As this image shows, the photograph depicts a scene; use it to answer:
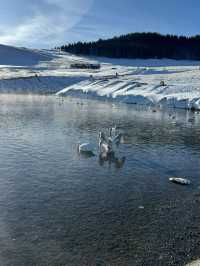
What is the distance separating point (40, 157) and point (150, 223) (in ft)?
45.4

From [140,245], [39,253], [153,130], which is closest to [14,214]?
[39,253]

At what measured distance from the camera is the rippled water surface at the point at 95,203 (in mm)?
16312

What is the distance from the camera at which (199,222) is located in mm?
19766

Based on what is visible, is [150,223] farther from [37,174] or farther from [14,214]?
[37,174]

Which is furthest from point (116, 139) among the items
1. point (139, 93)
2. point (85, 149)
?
point (139, 93)

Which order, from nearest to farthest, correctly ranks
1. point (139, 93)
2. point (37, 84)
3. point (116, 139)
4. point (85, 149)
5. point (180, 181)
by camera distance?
point (180, 181), point (85, 149), point (116, 139), point (139, 93), point (37, 84)

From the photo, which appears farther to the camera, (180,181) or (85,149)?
(85,149)

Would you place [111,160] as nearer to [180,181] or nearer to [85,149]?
[85,149]

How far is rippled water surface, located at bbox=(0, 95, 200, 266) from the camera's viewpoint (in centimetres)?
1631

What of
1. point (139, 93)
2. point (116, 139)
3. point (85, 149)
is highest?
point (139, 93)

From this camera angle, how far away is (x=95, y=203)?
848 inches

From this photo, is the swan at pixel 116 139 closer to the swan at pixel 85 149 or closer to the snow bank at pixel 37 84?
the swan at pixel 85 149

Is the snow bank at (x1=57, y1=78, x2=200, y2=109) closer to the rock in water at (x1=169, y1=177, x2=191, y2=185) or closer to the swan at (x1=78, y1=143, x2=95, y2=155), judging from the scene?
the swan at (x1=78, y1=143, x2=95, y2=155)

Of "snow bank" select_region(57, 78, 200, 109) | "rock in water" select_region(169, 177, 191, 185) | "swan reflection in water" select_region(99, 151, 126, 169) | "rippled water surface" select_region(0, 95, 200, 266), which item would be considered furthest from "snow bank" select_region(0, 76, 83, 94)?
"rock in water" select_region(169, 177, 191, 185)
